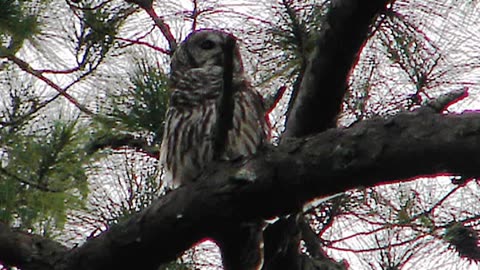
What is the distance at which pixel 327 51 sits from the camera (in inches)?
80.6

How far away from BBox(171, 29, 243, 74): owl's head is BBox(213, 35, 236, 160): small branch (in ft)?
5.11

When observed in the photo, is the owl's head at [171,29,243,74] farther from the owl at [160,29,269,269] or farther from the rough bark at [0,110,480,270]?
the rough bark at [0,110,480,270]

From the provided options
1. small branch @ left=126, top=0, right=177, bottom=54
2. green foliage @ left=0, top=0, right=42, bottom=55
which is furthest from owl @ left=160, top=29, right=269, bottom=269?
green foliage @ left=0, top=0, right=42, bottom=55

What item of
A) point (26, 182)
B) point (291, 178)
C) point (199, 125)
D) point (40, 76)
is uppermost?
point (40, 76)

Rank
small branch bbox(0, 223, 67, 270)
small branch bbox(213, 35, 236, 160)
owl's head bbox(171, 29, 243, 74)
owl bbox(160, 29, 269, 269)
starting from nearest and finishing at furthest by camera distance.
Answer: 1. small branch bbox(213, 35, 236, 160)
2. small branch bbox(0, 223, 67, 270)
3. owl bbox(160, 29, 269, 269)
4. owl's head bbox(171, 29, 243, 74)

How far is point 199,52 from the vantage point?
148 inches

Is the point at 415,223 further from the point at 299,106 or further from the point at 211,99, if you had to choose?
the point at 299,106

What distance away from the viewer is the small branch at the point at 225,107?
1920 millimetres

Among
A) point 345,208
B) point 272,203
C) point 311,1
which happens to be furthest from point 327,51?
point 345,208

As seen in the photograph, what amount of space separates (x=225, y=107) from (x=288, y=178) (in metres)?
0.24

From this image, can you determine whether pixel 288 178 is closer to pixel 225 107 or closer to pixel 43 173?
pixel 225 107

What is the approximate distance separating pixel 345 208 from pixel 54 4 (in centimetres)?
152

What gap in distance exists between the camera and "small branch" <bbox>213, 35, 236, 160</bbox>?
1920 millimetres

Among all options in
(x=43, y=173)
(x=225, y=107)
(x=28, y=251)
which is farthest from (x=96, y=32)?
(x=225, y=107)
